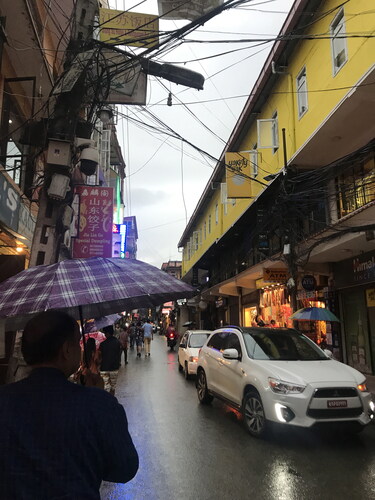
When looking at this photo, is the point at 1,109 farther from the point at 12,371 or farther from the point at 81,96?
the point at 12,371

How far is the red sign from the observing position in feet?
42.1

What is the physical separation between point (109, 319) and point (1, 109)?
5.53 m

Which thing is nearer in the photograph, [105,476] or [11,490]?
[11,490]

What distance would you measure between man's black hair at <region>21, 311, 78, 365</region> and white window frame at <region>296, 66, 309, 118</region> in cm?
1363

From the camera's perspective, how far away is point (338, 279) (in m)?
14.1

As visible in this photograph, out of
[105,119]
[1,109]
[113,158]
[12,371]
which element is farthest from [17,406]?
[113,158]

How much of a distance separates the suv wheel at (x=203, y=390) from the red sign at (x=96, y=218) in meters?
5.12

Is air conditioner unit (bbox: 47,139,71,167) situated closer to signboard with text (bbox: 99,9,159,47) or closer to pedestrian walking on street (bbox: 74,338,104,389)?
pedestrian walking on street (bbox: 74,338,104,389)

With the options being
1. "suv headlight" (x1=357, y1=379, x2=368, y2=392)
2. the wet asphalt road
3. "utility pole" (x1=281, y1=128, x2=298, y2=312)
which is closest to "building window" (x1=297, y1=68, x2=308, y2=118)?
"utility pole" (x1=281, y1=128, x2=298, y2=312)

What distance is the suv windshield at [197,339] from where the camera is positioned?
14014 mm

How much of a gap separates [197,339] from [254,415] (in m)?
7.66

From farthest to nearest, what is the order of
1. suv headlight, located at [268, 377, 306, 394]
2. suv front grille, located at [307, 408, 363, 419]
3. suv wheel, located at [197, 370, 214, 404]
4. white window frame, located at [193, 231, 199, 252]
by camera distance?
white window frame, located at [193, 231, 199, 252] < suv wheel, located at [197, 370, 214, 404] < suv headlight, located at [268, 377, 306, 394] < suv front grille, located at [307, 408, 363, 419]

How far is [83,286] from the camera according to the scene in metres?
3.41

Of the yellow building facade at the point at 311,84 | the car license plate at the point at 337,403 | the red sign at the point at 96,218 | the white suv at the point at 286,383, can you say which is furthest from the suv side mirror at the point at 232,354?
the red sign at the point at 96,218
